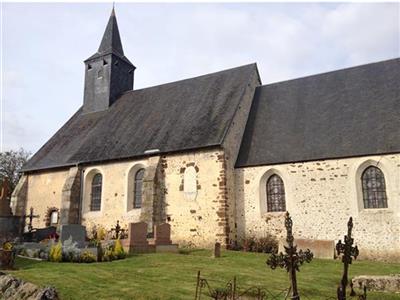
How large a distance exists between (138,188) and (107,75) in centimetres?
938

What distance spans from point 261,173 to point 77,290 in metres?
9.87

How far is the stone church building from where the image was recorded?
1403 cm

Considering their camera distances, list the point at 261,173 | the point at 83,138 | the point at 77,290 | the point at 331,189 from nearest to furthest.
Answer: the point at 77,290, the point at 331,189, the point at 261,173, the point at 83,138

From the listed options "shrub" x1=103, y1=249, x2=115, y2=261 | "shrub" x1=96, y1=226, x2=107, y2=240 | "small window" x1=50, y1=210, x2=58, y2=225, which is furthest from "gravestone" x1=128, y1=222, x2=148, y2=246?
"small window" x1=50, y1=210, x2=58, y2=225

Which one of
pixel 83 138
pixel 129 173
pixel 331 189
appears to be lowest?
pixel 331 189

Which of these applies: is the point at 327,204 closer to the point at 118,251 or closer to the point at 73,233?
the point at 118,251

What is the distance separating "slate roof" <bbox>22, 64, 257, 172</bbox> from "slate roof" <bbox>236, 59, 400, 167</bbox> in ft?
5.11

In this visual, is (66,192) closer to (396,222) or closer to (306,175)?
(306,175)

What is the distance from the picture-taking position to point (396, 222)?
13.1 meters

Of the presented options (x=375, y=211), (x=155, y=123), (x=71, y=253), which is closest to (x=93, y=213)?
(x=155, y=123)

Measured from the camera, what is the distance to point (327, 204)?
1433 cm

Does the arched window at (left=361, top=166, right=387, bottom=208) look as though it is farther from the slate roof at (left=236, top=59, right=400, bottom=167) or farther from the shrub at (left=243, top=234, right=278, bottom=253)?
the shrub at (left=243, top=234, right=278, bottom=253)

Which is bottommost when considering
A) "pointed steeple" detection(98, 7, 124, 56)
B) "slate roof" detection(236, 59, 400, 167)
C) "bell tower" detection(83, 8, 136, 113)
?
"slate roof" detection(236, 59, 400, 167)

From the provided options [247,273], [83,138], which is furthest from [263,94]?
[247,273]
